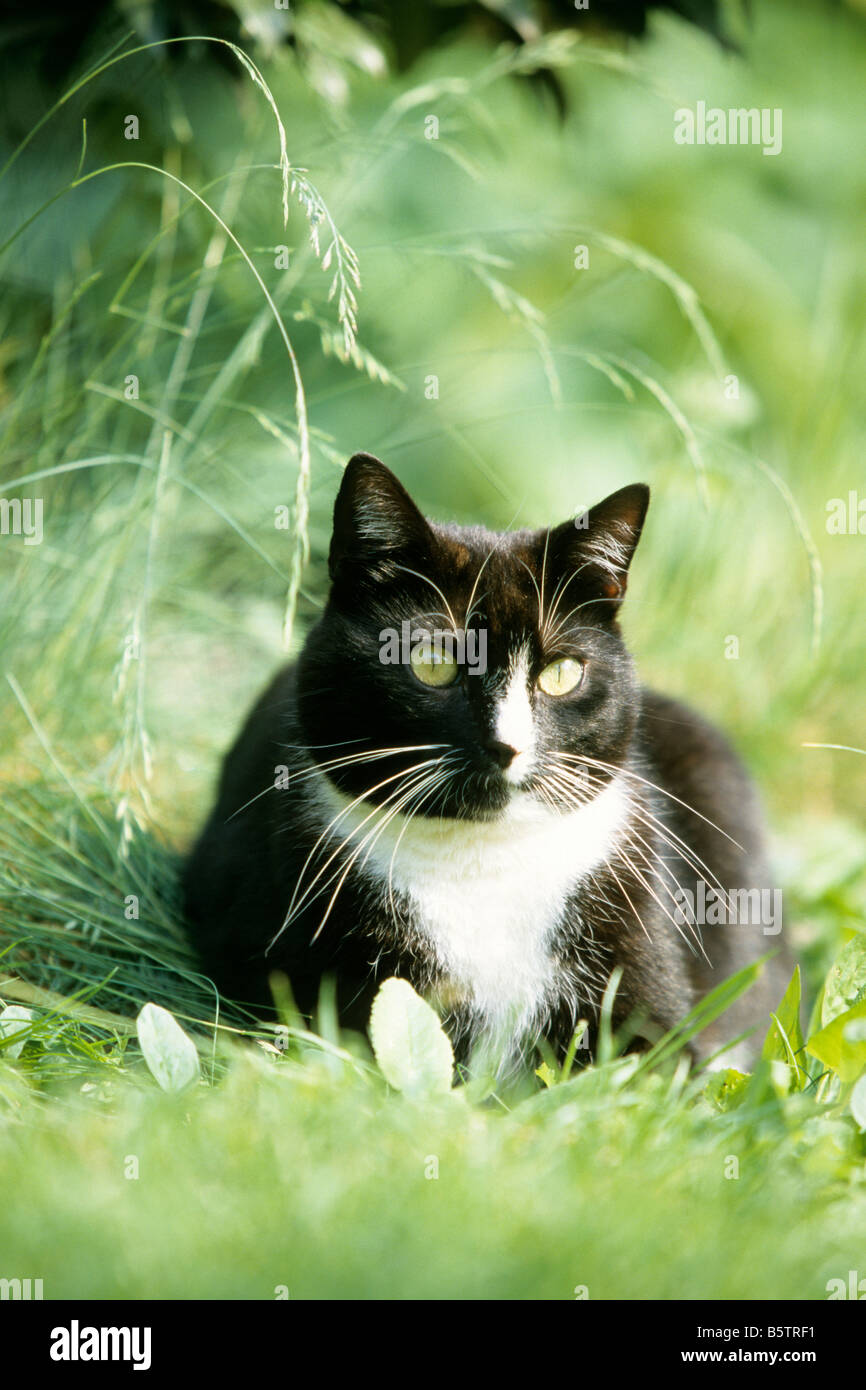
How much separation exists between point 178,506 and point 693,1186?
1.92 metres

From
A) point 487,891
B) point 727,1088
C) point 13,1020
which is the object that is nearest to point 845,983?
point 727,1088

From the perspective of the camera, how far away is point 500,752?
160cm

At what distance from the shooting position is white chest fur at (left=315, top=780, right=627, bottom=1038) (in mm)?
1713

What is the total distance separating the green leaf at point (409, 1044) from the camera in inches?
56.4

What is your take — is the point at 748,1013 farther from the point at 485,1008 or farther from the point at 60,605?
the point at 60,605

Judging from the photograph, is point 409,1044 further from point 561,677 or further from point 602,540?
point 602,540

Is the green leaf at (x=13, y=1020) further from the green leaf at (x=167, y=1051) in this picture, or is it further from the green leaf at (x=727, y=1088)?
the green leaf at (x=727, y=1088)

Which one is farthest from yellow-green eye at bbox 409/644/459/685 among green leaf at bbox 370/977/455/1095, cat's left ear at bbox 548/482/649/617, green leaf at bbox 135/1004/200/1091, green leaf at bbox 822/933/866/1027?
green leaf at bbox 822/933/866/1027

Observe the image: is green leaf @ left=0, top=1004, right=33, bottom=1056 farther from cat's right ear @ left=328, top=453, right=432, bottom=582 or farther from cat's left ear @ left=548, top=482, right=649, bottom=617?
cat's left ear @ left=548, top=482, right=649, bottom=617

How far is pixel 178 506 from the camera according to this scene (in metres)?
2.73

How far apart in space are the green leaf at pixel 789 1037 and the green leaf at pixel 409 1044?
412 millimetres

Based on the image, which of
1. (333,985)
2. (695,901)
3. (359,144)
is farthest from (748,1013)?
(359,144)

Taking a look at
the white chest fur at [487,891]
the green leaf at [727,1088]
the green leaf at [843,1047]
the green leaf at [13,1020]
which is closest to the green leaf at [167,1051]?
the green leaf at [13,1020]

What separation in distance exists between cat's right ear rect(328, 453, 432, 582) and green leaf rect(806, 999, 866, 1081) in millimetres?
816
